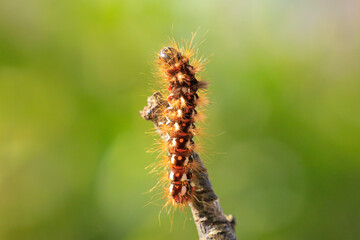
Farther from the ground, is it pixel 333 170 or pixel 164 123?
pixel 333 170

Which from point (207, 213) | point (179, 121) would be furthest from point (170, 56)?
point (207, 213)

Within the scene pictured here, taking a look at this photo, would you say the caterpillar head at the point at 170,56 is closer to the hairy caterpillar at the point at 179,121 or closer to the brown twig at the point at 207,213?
the hairy caterpillar at the point at 179,121

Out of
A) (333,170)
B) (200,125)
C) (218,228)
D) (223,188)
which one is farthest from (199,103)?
(333,170)

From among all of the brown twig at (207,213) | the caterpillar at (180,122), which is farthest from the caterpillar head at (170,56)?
the brown twig at (207,213)

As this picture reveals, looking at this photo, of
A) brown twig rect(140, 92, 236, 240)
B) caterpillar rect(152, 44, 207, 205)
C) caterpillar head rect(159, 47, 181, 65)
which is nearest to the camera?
brown twig rect(140, 92, 236, 240)

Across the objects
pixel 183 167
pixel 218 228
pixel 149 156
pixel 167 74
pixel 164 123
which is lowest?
pixel 218 228

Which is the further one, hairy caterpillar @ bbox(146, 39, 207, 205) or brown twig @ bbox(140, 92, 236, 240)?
hairy caterpillar @ bbox(146, 39, 207, 205)

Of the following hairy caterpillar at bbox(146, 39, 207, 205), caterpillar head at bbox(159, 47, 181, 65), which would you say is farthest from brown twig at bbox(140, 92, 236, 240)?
caterpillar head at bbox(159, 47, 181, 65)

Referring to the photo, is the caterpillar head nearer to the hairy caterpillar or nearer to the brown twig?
the hairy caterpillar

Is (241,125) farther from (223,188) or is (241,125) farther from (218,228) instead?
(218,228)

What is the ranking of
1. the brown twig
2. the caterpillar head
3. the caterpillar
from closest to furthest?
1. the brown twig
2. the caterpillar
3. the caterpillar head
